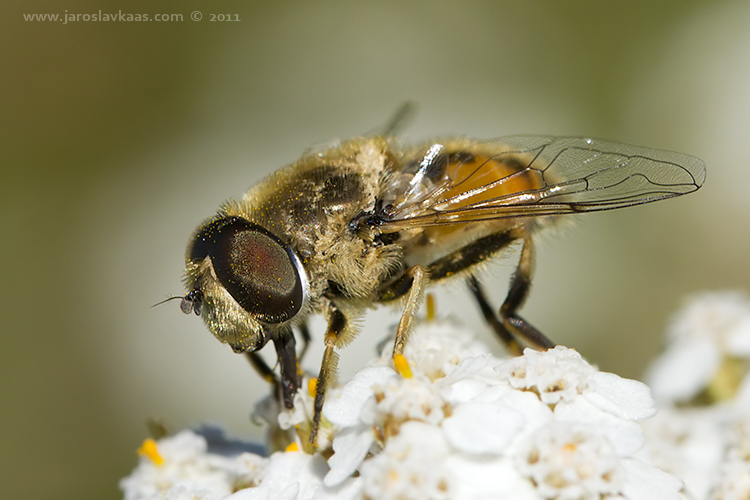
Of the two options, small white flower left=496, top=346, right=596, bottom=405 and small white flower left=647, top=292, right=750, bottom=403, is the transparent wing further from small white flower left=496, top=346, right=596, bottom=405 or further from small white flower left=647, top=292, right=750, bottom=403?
small white flower left=647, top=292, right=750, bottom=403

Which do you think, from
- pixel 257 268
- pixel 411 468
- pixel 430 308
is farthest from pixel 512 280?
pixel 411 468

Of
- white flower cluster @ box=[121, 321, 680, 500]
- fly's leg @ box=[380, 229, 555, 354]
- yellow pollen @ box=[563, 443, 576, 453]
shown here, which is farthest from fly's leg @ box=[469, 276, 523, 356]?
yellow pollen @ box=[563, 443, 576, 453]

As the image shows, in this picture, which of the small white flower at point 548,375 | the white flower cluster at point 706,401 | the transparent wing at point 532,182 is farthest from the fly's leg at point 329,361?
the white flower cluster at point 706,401

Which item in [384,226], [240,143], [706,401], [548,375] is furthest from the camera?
[240,143]

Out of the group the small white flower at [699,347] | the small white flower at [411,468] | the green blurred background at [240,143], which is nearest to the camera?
the small white flower at [411,468]

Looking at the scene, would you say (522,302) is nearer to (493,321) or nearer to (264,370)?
(493,321)

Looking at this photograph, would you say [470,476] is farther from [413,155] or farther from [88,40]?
[88,40]

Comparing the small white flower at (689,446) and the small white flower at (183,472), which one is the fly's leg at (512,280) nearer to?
the small white flower at (689,446)
